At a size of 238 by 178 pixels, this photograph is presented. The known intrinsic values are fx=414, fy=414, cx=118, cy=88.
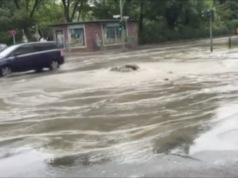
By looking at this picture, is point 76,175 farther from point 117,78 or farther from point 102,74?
point 102,74

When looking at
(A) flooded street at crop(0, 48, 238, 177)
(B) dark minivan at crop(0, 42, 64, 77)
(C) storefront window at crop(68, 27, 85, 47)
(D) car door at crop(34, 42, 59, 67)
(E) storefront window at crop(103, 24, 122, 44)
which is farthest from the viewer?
(E) storefront window at crop(103, 24, 122, 44)

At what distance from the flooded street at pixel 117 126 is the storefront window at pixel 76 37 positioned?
89.3 ft

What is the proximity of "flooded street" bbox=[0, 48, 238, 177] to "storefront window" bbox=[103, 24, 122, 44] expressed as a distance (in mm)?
28352

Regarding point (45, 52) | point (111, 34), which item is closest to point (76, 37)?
point (111, 34)

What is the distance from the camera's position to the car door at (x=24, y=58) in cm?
2098

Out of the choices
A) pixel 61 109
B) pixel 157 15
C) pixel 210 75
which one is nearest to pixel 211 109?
pixel 61 109

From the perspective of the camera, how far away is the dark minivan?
67.9 feet

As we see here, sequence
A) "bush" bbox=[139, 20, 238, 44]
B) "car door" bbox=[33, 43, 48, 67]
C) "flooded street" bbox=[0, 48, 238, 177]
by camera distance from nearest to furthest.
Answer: "flooded street" bbox=[0, 48, 238, 177], "car door" bbox=[33, 43, 48, 67], "bush" bbox=[139, 20, 238, 44]

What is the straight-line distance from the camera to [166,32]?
54.1m

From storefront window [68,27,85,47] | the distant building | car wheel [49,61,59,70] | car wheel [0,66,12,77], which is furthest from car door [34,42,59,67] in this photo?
storefront window [68,27,85,47]

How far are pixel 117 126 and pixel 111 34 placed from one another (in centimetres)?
3615

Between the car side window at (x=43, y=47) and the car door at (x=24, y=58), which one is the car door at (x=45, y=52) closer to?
the car side window at (x=43, y=47)

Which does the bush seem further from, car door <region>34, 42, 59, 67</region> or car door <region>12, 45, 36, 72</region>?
car door <region>12, 45, 36, 72</region>

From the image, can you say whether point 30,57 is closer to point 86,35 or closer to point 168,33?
point 86,35
